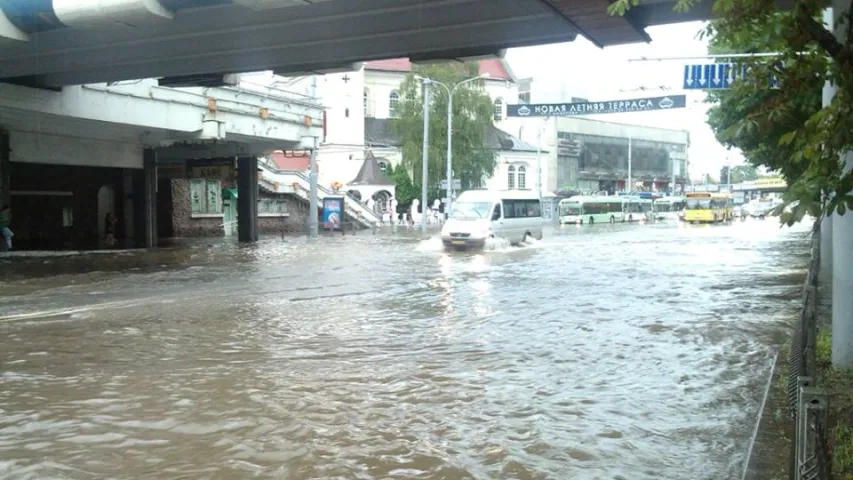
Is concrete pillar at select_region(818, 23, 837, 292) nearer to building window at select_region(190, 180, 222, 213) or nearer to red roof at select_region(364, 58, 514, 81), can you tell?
building window at select_region(190, 180, 222, 213)

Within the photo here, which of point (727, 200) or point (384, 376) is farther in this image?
point (727, 200)

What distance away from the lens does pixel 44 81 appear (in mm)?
21031

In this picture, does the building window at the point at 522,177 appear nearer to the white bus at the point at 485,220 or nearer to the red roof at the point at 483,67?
the red roof at the point at 483,67

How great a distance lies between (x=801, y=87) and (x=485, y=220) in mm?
24153

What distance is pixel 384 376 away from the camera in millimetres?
8664

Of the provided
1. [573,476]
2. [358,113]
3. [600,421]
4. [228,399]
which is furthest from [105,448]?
[358,113]

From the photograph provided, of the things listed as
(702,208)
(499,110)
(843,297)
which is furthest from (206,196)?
(843,297)

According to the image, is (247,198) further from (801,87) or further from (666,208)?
(666,208)

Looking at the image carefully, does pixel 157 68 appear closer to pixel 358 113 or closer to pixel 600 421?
pixel 600 421

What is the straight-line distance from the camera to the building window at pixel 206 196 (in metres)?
42.9

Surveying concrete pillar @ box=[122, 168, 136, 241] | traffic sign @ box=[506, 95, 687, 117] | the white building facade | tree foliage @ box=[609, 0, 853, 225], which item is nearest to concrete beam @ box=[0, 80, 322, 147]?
concrete pillar @ box=[122, 168, 136, 241]

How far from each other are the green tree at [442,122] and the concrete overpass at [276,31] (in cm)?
3795

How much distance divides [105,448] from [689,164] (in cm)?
10730

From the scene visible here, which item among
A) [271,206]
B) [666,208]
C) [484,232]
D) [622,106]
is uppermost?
[622,106]
